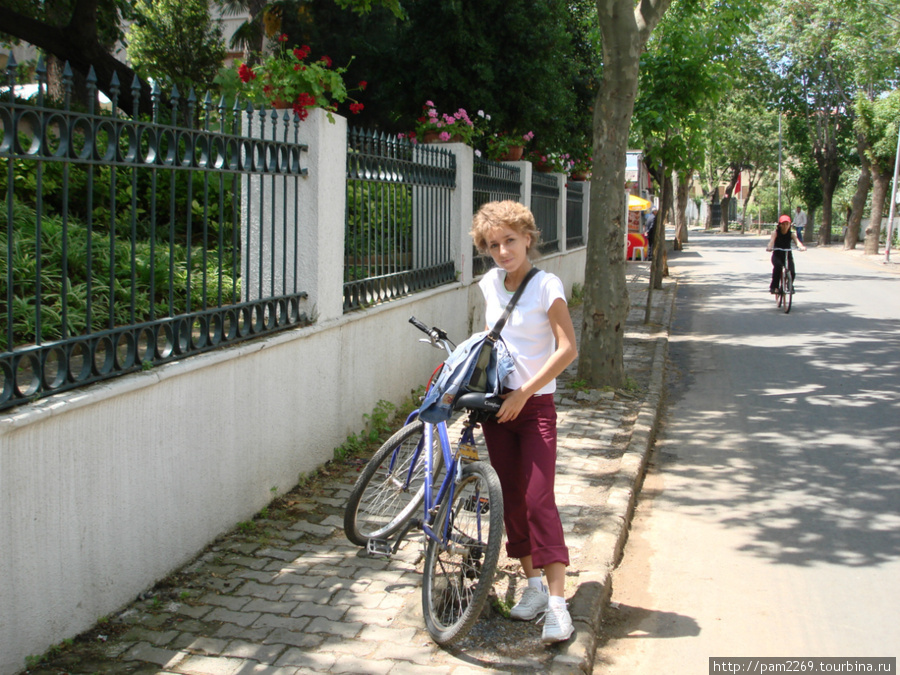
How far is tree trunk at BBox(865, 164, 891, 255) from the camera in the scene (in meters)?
35.2

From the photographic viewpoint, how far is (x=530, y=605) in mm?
3988

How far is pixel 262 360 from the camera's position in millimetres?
5195

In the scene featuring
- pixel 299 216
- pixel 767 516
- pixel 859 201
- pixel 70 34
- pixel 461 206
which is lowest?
pixel 767 516

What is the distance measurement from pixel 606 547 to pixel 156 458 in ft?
7.86

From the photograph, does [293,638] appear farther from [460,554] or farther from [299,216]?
[299,216]

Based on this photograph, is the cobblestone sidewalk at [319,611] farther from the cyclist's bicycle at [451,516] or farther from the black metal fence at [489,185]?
the black metal fence at [489,185]

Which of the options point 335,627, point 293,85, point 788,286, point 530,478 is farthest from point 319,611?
point 788,286

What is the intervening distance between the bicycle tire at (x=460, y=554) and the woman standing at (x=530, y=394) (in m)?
0.16

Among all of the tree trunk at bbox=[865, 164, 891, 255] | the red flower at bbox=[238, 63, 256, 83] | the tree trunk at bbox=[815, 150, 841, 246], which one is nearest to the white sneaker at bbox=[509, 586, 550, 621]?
the red flower at bbox=[238, 63, 256, 83]

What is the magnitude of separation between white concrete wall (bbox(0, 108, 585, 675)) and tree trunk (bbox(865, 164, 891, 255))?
33.4m

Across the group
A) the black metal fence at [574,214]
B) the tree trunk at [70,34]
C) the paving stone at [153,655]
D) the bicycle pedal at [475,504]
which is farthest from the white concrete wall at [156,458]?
the tree trunk at [70,34]

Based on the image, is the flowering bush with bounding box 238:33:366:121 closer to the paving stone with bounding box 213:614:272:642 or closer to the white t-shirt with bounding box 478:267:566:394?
the white t-shirt with bounding box 478:267:566:394

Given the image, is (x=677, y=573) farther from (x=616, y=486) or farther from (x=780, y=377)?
(x=780, y=377)

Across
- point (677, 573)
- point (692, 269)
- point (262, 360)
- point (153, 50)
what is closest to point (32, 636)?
point (262, 360)
